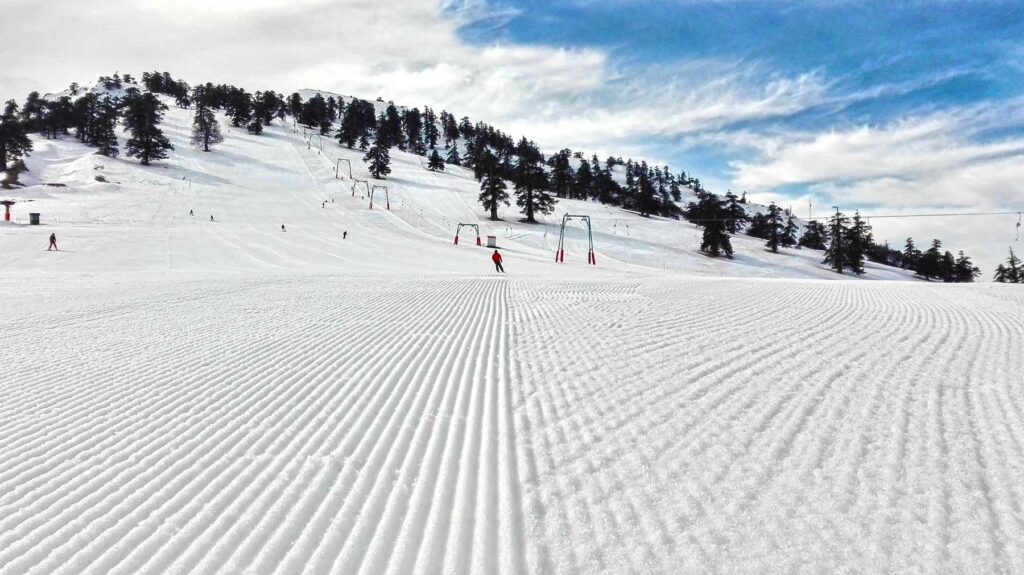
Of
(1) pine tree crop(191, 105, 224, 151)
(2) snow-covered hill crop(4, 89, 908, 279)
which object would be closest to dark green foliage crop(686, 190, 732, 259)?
(2) snow-covered hill crop(4, 89, 908, 279)

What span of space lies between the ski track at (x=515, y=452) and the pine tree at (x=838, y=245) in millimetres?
56455

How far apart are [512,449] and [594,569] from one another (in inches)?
67.9

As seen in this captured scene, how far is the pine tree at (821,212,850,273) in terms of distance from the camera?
58.5 metres

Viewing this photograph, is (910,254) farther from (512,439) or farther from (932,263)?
(512,439)

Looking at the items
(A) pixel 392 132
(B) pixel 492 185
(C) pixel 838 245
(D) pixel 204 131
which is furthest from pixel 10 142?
(C) pixel 838 245

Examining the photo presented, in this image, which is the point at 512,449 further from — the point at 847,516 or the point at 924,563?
the point at 924,563

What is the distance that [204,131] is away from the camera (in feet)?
291

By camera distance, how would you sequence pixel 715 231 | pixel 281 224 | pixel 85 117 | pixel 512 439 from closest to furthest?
pixel 512 439, pixel 281 224, pixel 715 231, pixel 85 117

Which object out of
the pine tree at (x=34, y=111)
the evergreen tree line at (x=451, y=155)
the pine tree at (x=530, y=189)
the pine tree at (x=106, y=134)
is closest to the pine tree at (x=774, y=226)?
the evergreen tree line at (x=451, y=155)

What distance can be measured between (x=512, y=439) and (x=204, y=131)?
103413mm

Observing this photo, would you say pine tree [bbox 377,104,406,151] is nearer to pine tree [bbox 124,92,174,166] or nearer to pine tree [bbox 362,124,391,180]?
pine tree [bbox 362,124,391,180]

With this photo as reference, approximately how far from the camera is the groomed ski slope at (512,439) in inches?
128

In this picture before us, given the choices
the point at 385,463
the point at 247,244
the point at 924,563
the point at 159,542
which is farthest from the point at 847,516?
the point at 247,244

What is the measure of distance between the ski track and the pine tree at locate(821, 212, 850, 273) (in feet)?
185
